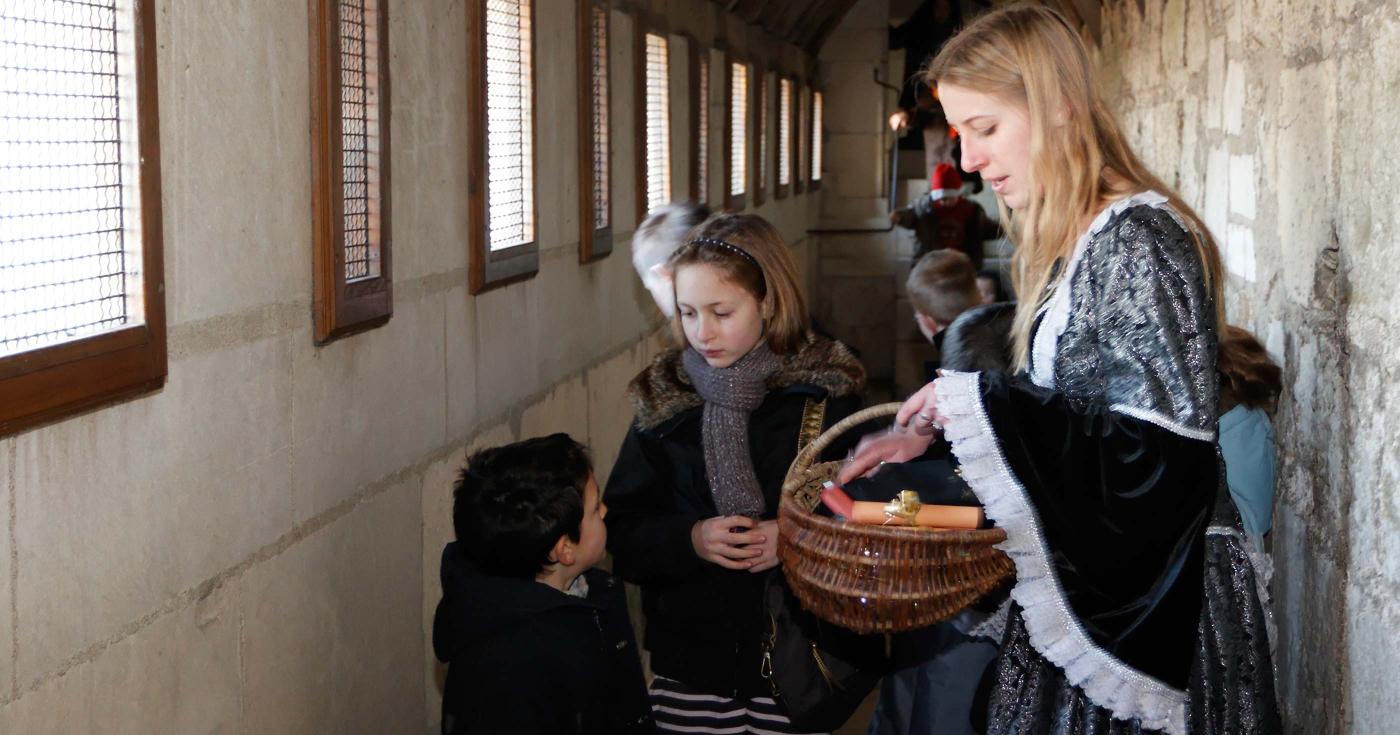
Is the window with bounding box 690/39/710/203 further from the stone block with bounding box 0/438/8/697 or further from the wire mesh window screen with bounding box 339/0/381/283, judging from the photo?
the stone block with bounding box 0/438/8/697

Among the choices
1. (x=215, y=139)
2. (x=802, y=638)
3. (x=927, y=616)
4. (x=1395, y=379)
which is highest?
(x=215, y=139)

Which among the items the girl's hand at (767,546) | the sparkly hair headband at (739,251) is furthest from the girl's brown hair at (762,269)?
the girl's hand at (767,546)

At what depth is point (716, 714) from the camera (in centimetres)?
320

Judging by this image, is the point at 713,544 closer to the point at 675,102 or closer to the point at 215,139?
the point at 215,139

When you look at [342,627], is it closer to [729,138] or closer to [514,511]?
[514,511]

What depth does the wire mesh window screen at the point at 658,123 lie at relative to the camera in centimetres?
788

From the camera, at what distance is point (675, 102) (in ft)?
28.1

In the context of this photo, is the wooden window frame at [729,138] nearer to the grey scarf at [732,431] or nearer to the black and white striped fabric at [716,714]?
the grey scarf at [732,431]

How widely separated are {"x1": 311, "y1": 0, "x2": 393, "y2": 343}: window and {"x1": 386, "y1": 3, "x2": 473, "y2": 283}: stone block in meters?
0.13

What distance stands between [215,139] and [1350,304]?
2.02 m

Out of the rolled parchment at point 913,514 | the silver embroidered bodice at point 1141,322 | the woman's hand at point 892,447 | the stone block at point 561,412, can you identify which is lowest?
the stone block at point 561,412

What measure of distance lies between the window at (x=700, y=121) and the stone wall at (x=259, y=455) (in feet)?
15.0

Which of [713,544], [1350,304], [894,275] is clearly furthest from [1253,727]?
[894,275]

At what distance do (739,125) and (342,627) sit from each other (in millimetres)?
9016
